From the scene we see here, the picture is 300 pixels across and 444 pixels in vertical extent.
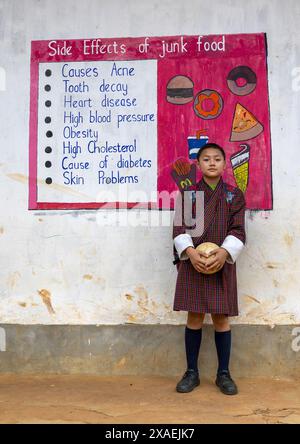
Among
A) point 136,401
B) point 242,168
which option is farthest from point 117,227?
point 136,401

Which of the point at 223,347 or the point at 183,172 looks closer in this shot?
the point at 223,347

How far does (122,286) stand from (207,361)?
0.84m

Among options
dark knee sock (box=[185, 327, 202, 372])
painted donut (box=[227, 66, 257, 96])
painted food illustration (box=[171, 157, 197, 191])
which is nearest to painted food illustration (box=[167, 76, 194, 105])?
painted donut (box=[227, 66, 257, 96])

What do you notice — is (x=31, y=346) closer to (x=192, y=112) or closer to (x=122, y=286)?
(x=122, y=286)

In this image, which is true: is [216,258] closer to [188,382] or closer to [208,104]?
[188,382]

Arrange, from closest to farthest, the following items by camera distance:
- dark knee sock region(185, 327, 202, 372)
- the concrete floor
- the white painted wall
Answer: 1. the concrete floor
2. dark knee sock region(185, 327, 202, 372)
3. the white painted wall

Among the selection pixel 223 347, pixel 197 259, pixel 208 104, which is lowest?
pixel 223 347

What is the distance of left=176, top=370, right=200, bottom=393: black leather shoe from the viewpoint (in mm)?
3541

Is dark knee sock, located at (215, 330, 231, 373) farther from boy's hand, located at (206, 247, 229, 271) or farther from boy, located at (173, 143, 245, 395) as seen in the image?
boy's hand, located at (206, 247, 229, 271)

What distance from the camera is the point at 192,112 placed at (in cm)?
395

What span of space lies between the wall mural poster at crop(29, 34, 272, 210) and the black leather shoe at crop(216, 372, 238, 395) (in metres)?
1.25

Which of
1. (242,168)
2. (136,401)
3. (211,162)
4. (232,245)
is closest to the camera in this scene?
(136,401)

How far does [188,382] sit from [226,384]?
10.2 inches

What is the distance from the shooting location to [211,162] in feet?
11.8
